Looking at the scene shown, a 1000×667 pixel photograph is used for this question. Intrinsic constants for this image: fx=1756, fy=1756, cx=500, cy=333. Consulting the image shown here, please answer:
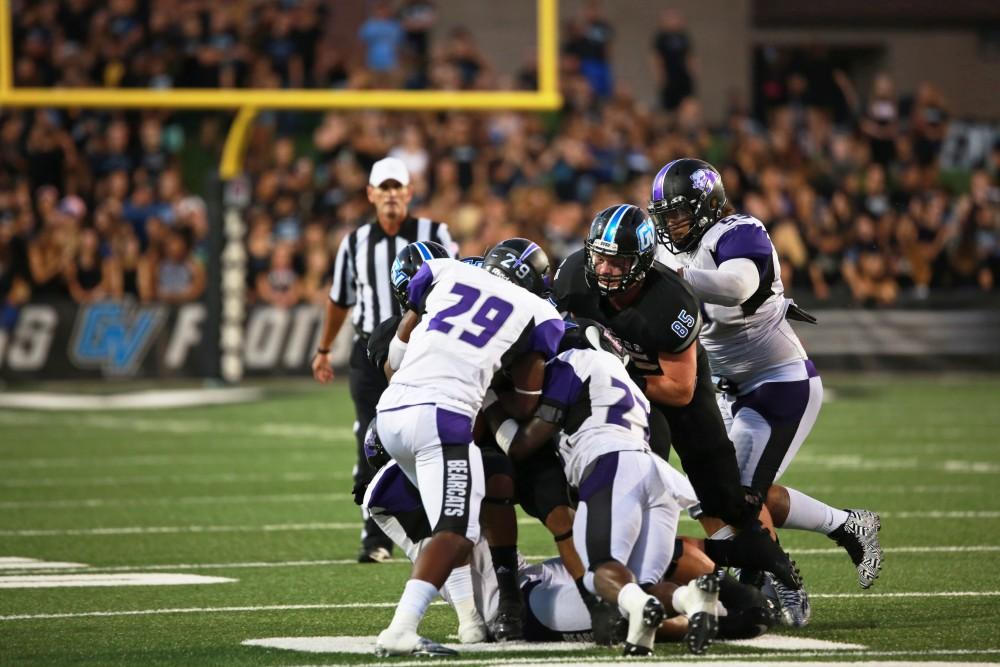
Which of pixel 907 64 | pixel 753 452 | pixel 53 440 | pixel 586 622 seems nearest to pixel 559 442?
pixel 586 622

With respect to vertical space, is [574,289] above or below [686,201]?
below

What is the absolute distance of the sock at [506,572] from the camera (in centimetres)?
564

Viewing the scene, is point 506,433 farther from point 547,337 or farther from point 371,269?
point 371,269

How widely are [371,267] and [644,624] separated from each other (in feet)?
11.9

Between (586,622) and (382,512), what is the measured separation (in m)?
0.77

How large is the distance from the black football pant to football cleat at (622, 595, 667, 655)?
1.00 m

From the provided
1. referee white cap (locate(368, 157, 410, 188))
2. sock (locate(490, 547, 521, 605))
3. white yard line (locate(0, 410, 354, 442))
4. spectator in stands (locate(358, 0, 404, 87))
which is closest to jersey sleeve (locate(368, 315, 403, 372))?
sock (locate(490, 547, 521, 605))

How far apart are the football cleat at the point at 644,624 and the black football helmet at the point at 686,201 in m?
1.72

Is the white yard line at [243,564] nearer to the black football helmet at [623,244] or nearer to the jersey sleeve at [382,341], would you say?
the jersey sleeve at [382,341]

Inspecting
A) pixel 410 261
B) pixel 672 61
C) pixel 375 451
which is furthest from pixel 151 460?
pixel 672 61

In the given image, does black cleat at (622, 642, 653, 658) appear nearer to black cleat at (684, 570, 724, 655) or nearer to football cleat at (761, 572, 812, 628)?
black cleat at (684, 570, 724, 655)

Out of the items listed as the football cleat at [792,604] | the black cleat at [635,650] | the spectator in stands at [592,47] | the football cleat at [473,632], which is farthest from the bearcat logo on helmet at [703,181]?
the spectator in stands at [592,47]

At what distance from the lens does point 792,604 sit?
18.8 feet

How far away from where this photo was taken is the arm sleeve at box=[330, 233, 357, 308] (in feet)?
27.6
